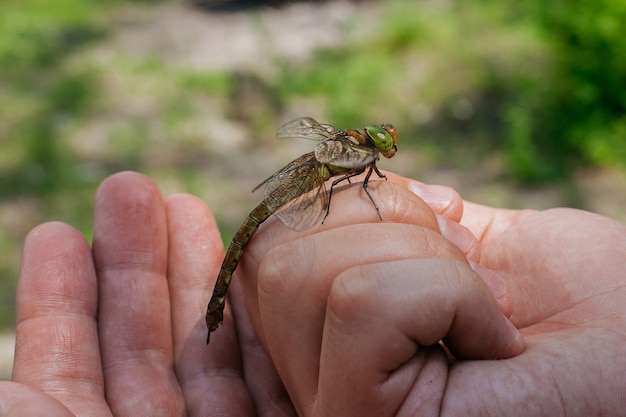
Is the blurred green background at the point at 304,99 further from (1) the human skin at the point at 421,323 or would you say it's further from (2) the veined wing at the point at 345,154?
(1) the human skin at the point at 421,323

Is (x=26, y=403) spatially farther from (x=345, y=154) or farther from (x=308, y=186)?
(x=345, y=154)

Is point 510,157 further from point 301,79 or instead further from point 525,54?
point 301,79

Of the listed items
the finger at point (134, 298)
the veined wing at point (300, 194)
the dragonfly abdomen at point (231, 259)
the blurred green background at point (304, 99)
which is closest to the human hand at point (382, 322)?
the veined wing at point (300, 194)

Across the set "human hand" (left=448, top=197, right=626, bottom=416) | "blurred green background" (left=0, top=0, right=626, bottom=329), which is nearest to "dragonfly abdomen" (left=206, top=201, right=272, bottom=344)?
"human hand" (left=448, top=197, right=626, bottom=416)

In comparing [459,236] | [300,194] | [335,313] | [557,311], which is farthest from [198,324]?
[557,311]

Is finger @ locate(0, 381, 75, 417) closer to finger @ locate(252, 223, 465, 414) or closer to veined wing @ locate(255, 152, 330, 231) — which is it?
finger @ locate(252, 223, 465, 414)
